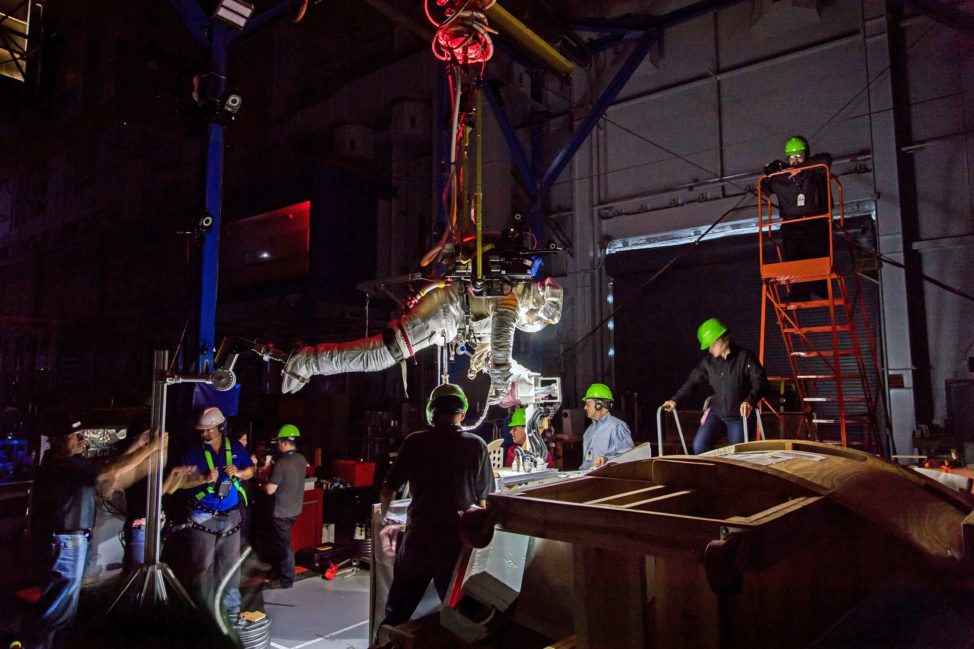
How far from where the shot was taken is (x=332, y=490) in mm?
9766

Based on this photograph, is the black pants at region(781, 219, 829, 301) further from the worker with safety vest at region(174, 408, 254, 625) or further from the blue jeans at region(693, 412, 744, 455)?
the worker with safety vest at region(174, 408, 254, 625)

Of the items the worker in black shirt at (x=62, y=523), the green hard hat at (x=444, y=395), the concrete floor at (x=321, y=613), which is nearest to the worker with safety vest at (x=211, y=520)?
the concrete floor at (x=321, y=613)

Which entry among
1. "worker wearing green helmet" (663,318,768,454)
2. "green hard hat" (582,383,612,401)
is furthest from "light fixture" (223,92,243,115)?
"worker wearing green helmet" (663,318,768,454)

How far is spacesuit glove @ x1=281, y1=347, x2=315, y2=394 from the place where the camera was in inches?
163

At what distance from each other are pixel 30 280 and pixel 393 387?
1674 cm

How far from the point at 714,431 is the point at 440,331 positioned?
3813 millimetres

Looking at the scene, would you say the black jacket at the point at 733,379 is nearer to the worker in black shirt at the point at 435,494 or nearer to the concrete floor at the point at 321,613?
the worker in black shirt at the point at 435,494

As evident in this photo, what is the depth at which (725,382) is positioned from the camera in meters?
6.64

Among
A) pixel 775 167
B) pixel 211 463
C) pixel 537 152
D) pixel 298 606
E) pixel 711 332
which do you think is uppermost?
pixel 537 152

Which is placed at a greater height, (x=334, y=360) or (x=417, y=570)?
(x=334, y=360)

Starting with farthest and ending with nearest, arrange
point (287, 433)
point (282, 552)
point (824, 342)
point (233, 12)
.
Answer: point (824, 342) → point (287, 433) → point (282, 552) → point (233, 12)

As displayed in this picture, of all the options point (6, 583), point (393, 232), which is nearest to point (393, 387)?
point (393, 232)

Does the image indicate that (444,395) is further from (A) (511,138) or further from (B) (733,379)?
(A) (511,138)

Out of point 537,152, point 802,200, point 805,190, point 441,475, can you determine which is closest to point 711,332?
point 802,200
